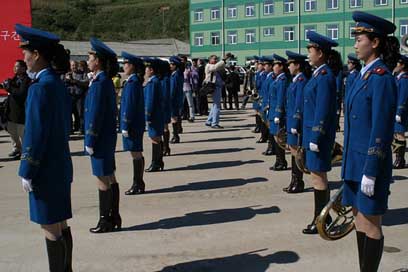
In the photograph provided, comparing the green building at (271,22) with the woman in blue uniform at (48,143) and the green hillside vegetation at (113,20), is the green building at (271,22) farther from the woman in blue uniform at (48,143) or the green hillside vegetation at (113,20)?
the woman in blue uniform at (48,143)

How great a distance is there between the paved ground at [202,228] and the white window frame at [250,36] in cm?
5361

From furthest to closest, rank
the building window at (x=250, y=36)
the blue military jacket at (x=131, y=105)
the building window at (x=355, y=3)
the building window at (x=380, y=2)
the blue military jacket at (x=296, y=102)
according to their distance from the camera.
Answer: the building window at (x=250, y=36) → the building window at (x=355, y=3) → the building window at (x=380, y=2) → the blue military jacket at (x=131, y=105) → the blue military jacket at (x=296, y=102)

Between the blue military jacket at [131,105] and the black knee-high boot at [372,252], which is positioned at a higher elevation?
the blue military jacket at [131,105]

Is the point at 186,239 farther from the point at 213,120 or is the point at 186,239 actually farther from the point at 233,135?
the point at 213,120

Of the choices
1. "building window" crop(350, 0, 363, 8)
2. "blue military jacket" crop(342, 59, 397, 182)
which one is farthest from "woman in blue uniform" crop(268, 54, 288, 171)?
"building window" crop(350, 0, 363, 8)

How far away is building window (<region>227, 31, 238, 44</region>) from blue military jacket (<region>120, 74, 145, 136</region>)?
188 ft

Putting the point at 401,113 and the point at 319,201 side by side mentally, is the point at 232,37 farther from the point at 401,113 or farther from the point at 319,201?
the point at 319,201

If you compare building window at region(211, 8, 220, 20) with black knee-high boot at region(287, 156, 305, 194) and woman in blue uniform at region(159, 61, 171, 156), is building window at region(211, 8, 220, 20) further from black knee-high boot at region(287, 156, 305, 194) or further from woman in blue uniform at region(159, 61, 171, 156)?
black knee-high boot at region(287, 156, 305, 194)

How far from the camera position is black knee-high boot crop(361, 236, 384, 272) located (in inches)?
171

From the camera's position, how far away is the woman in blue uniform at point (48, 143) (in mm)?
4207

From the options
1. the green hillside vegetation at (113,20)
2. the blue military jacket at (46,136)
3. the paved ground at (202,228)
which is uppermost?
the green hillside vegetation at (113,20)

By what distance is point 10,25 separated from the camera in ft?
43.1

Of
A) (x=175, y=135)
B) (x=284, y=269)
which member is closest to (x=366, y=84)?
(x=284, y=269)

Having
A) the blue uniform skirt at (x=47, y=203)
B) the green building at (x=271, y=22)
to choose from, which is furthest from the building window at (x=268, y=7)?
the blue uniform skirt at (x=47, y=203)
